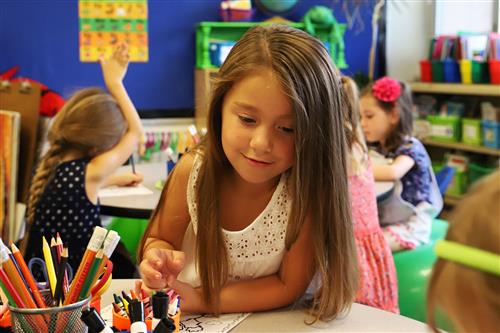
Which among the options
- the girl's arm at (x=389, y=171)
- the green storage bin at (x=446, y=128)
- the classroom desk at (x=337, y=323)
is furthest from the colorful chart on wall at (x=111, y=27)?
the classroom desk at (x=337, y=323)

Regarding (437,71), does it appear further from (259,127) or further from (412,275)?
(259,127)

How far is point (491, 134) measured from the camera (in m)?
3.77

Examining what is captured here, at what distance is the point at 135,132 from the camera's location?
2078mm

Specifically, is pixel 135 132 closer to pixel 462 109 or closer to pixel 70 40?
pixel 70 40

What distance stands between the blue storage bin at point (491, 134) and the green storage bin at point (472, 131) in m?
0.04

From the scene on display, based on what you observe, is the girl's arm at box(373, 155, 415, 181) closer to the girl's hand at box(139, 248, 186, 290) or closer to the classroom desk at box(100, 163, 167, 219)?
the classroom desk at box(100, 163, 167, 219)

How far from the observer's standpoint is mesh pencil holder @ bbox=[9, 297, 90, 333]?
2.52ft

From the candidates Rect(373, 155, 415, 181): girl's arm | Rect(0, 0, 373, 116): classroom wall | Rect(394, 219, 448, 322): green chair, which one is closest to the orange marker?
Rect(394, 219, 448, 322): green chair

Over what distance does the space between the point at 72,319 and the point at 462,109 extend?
3640 mm

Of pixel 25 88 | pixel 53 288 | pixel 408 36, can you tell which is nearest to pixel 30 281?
pixel 53 288

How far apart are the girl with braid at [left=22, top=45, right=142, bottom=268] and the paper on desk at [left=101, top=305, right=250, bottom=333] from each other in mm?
826

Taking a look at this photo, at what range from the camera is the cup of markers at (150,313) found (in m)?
0.73

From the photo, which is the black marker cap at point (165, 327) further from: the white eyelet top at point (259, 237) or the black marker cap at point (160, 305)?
the white eyelet top at point (259, 237)

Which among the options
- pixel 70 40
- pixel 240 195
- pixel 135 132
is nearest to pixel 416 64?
pixel 70 40
